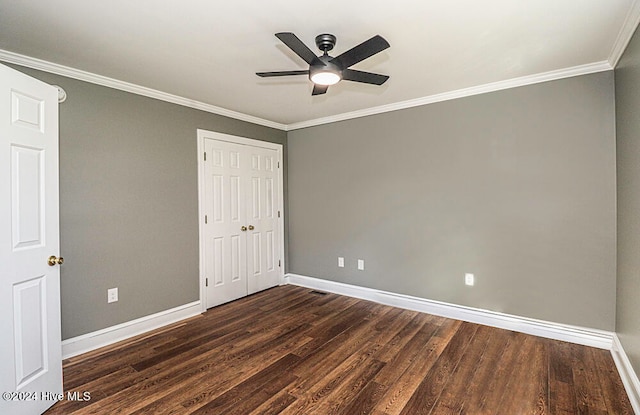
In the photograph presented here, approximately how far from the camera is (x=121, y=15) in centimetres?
188

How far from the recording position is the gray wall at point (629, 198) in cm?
202

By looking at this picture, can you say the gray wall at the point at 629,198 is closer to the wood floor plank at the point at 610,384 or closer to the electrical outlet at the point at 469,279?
the wood floor plank at the point at 610,384

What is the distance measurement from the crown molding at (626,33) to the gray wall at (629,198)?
0.15 feet

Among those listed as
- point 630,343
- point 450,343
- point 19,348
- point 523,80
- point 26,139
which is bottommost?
point 450,343

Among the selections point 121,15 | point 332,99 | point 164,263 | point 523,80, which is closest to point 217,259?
point 164,263

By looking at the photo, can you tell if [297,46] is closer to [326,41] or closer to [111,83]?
[326,41]

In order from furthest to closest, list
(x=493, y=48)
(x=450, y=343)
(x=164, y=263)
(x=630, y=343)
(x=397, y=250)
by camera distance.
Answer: (x=397, y=250), (x=164, y=263), (x=450, y=343), (x=493, y=48), (x=630, y=343)

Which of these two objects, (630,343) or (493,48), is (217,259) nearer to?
(493,48)

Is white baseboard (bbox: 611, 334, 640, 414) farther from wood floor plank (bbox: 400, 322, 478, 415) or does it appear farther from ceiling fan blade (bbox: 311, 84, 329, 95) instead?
ceiling fan blade (bbox: 311, 84, 329, 95)

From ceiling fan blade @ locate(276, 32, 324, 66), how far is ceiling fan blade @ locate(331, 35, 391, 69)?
0.13m

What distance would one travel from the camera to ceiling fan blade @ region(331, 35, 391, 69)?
174 cm

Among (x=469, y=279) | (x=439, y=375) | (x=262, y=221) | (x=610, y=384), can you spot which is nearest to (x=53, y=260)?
(x=262, y=221)

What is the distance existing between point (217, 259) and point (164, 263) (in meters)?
0.67

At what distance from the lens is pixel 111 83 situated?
2.88 metres
